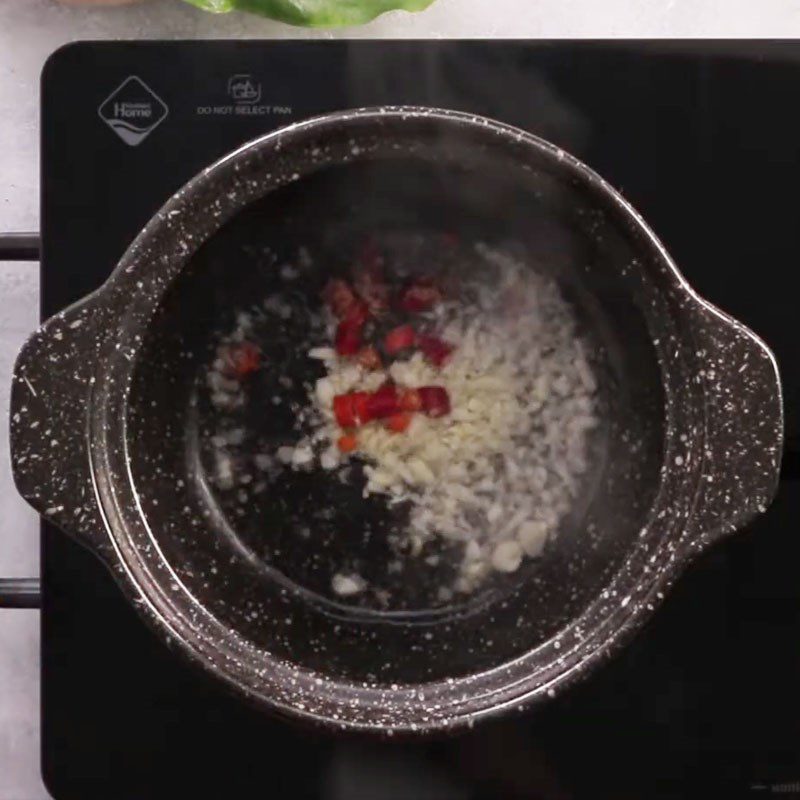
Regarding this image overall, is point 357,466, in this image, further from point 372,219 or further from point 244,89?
point 244,89

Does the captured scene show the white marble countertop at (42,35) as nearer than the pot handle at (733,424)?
No

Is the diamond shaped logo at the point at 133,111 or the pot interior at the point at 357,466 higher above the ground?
the diamond shaped logo at the point at 133,111

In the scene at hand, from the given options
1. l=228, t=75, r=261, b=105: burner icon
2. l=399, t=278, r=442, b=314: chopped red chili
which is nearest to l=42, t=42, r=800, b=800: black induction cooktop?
l=228, t=75, r=261, b=105: burner icon

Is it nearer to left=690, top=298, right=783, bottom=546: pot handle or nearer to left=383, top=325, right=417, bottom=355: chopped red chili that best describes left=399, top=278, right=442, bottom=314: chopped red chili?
left=383, top=325, right=417, bottom=355: chopped red chili

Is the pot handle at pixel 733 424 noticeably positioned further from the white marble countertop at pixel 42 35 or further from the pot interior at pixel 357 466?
the white marble countertop at pixel 42 35

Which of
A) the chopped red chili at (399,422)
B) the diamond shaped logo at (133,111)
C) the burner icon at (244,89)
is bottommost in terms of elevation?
the chopped red chili at (399,422)

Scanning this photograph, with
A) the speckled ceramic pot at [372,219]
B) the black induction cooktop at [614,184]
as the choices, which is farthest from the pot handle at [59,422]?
the black induction cooktop at [614,184]

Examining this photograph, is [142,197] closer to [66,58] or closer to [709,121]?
[66,58]

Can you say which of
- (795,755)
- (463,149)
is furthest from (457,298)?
(795,755)
